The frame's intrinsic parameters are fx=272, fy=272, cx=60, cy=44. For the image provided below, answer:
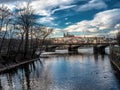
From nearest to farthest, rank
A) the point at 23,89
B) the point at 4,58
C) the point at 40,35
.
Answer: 1. the point at 23,89
2. the point at 4,58
3. the point at 40,35

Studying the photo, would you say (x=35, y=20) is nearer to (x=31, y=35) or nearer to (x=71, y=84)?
(x=31, y=35)

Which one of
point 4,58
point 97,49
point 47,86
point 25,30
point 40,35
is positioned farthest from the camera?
point 97,49

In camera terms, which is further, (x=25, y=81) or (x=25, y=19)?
(x=25, y=19)

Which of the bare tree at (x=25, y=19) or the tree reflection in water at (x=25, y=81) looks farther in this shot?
the bare tree at (x=25, y=19)

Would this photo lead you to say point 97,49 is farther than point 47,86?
Yes

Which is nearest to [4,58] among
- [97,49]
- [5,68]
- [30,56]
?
[5,68]

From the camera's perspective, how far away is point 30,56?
86438 millimetres

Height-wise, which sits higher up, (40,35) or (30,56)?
(40,35)

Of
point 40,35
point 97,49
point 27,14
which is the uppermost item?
point 27,14

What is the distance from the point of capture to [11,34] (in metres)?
71.4

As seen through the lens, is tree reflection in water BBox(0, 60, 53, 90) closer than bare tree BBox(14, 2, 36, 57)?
Yes

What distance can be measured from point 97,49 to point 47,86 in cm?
13096

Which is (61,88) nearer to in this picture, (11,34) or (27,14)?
(11,34)

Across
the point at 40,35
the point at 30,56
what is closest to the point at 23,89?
the point at 30,56
